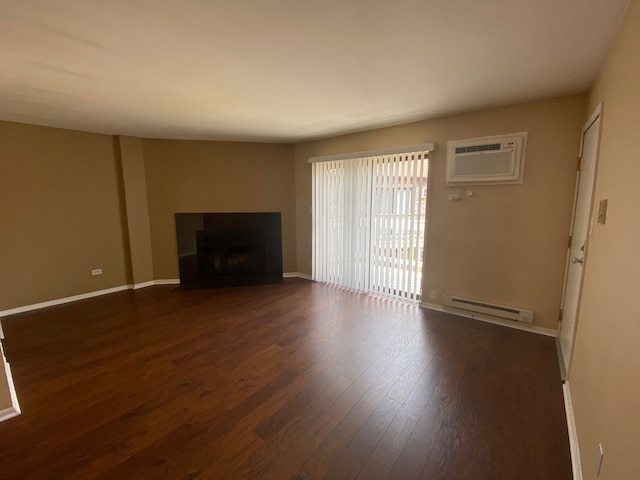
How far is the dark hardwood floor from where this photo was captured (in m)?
1.50

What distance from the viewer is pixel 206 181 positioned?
4574 millimetres

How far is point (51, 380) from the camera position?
2186 mm

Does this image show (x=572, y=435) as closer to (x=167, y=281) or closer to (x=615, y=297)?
(x=615, y=297)

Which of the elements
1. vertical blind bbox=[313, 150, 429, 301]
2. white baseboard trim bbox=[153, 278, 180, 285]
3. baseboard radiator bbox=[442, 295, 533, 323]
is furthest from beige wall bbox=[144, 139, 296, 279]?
baseboard radiator bbox=[442, 295, 533, 323]

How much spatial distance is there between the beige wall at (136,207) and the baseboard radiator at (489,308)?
4.67 m

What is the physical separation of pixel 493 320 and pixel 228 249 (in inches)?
159

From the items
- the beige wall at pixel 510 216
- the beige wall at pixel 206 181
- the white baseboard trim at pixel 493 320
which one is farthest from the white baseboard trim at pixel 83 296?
the beige wall at pixel 510 216

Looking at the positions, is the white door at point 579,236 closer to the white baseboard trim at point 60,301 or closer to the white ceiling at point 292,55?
the white ceiling at point 292,55

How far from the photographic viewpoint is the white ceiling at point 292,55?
1.41 metres

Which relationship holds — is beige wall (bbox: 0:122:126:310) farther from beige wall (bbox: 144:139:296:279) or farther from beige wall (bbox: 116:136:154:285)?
beige wall (bbox: 144:139:296:279)

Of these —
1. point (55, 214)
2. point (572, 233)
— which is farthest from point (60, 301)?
point (572, 233)

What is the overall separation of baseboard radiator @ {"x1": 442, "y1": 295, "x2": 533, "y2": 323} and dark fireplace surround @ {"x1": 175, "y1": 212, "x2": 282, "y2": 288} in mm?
2779

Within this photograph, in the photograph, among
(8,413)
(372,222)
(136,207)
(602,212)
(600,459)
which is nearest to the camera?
(600,459)

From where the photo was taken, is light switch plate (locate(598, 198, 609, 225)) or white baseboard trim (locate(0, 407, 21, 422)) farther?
white baseboard trim (locate(0, 407, 21, 422))
